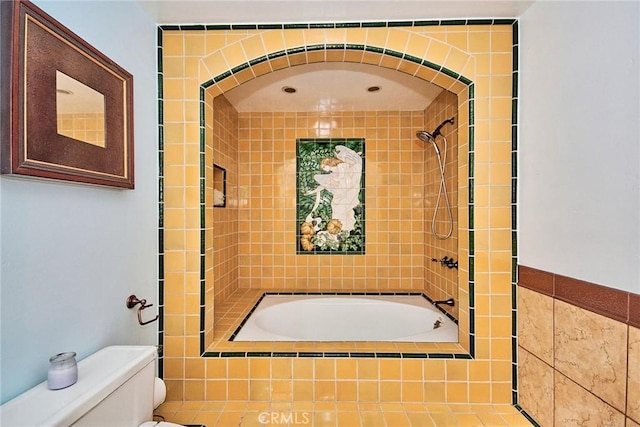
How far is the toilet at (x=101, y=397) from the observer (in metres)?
0.94

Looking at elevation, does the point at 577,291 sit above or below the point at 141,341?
above

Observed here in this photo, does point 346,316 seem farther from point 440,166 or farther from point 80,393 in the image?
point 80,393

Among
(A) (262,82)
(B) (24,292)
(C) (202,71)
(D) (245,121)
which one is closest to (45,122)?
(B) (24,292)

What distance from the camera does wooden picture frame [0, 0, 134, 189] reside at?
0.97 m

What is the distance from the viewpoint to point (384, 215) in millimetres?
3178

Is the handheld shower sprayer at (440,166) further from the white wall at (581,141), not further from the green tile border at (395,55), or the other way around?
the white wall at (581,141)

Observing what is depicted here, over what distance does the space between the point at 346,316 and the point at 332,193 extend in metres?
1.11

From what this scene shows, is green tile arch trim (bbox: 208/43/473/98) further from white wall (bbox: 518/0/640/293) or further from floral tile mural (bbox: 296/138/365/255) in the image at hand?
floral tile mural (bbox: 296/138/365/255)

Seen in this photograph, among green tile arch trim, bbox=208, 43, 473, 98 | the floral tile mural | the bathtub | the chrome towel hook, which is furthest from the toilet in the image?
the floral tile mural

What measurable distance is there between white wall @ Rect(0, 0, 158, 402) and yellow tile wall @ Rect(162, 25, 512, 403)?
0.11m

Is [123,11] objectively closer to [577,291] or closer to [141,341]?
[141,341]

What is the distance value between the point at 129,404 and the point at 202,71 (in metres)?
1.61

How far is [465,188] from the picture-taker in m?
1.90

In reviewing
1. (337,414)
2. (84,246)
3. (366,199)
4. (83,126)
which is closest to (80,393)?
(84,246)
